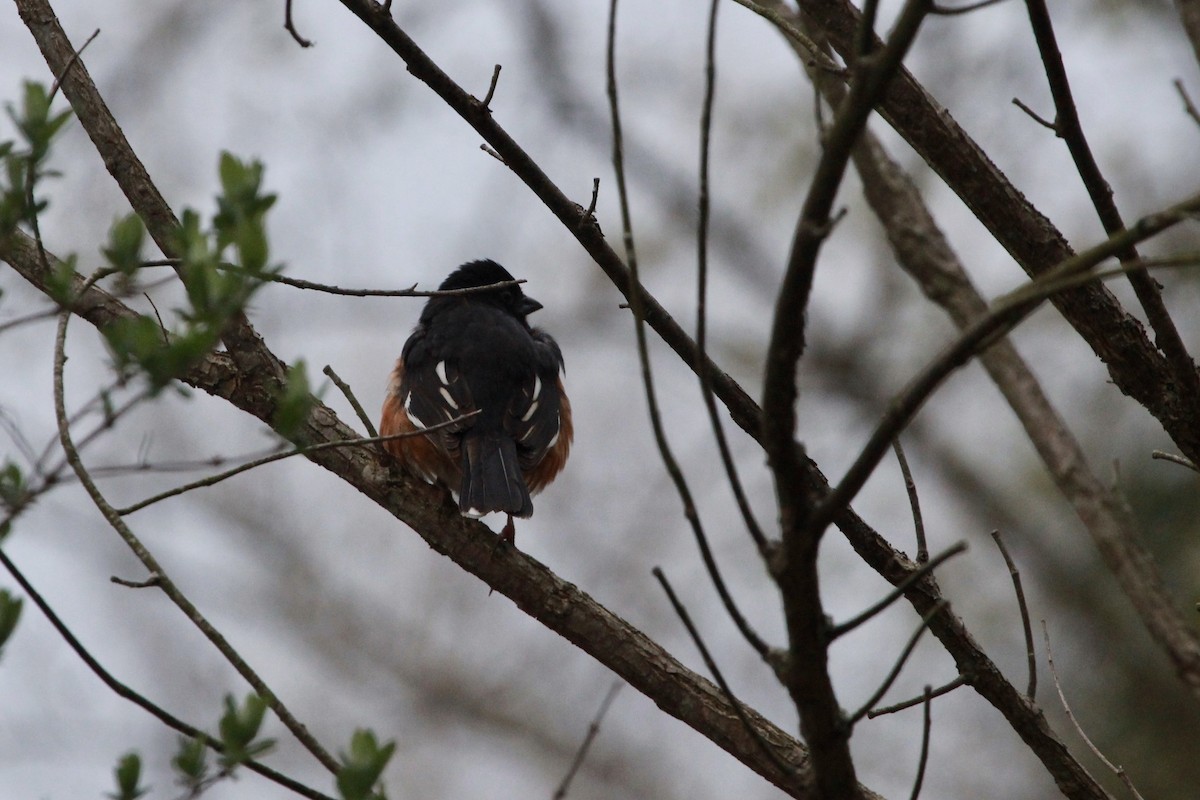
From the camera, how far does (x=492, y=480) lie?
160 inches

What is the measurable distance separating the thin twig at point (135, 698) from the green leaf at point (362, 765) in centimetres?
12

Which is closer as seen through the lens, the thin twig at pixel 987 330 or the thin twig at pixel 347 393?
the thin twig at pixel 987 330

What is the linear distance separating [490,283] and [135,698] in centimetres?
402

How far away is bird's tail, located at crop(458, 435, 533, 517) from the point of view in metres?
3.90

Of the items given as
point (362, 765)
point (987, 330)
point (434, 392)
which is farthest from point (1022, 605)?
point (434, 392)

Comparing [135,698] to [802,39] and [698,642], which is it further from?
[802,39]

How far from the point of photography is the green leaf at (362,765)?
60.9 inches

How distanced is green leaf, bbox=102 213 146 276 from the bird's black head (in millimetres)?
3866

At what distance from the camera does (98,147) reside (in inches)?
133

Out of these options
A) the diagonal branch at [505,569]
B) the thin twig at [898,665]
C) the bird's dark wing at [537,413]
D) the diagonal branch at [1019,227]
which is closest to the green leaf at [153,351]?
the thin twig at [898,665]

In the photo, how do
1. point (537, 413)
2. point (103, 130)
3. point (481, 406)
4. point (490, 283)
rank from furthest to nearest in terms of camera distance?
point (490, 283) < point (537, 413) < point (481, 406) < point (103, 130)

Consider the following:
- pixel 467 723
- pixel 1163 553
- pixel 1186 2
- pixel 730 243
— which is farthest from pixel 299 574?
pixel 1186 2

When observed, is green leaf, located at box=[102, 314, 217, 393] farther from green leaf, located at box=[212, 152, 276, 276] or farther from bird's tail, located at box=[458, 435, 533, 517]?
bird's tail, located at box=[458, 435, 533, 517]

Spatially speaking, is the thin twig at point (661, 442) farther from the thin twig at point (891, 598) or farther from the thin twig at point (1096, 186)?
the thin twig at point (1096, 186)
